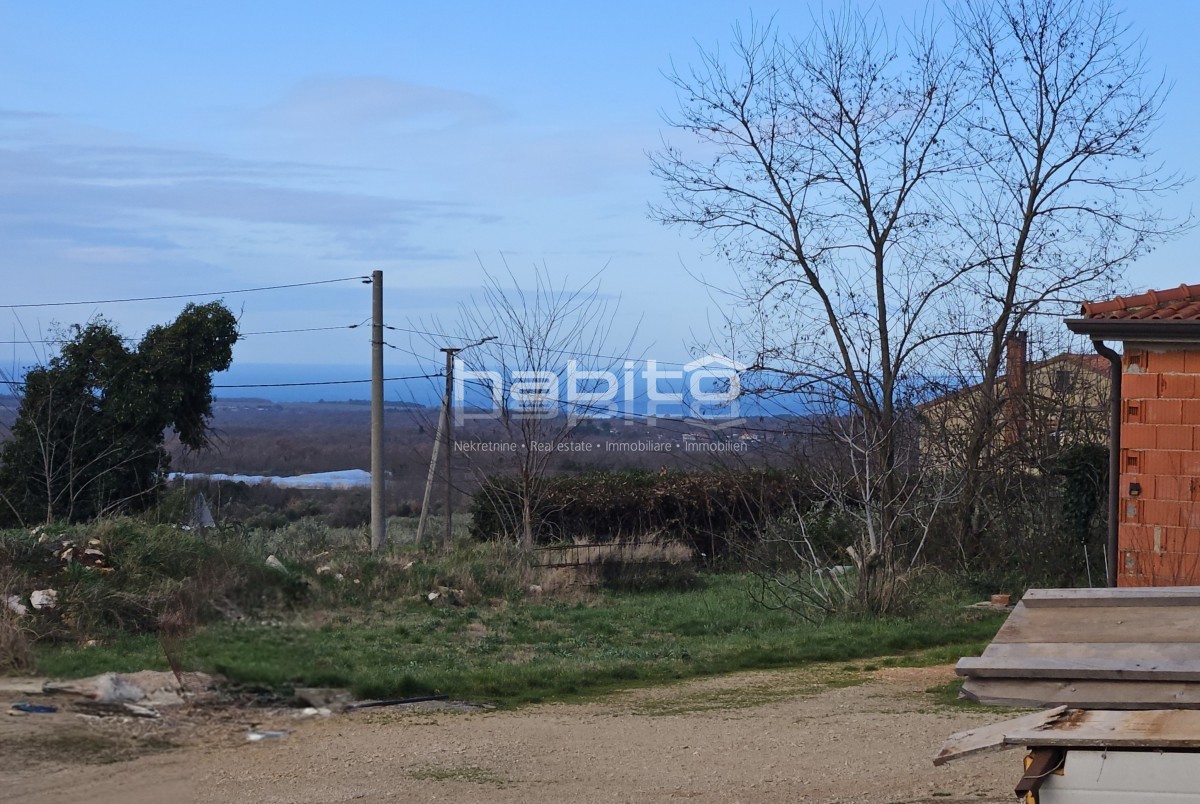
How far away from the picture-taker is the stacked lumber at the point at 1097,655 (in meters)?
4.09

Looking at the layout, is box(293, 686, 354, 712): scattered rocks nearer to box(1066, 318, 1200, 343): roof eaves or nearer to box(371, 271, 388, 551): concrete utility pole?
box(1066, 318, 1200, 343): roof eaves

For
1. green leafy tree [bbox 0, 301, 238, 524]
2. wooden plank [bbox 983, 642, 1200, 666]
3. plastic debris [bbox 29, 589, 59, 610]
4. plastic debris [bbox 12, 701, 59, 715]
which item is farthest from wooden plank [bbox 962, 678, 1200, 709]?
green leafy tree [bbox 0, 301, 238, 524]

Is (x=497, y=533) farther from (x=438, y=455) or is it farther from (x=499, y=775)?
(x=499, y=775)

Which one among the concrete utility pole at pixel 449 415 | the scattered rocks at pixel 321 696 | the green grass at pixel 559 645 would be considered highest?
the concrete utility pole at pixel 449 415

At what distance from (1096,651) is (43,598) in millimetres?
5989

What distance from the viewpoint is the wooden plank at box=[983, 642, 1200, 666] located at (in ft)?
13.9

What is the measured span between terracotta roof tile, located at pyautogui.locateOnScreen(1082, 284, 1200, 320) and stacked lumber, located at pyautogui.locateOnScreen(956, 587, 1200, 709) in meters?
6.02

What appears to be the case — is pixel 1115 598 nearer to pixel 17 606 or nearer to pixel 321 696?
pixel 321 696

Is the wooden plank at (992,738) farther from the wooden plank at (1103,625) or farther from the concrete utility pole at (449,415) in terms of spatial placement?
the concrete utility pole at (449,415)

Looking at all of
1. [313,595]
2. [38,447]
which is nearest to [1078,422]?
[313,595]

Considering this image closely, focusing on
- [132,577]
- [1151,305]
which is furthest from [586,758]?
[1151,305]

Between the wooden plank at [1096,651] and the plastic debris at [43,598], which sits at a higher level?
the wooden plank at [1096,651]

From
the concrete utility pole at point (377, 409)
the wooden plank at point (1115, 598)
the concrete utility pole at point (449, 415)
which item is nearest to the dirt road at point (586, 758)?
the wooden plank at point (1115, 598)

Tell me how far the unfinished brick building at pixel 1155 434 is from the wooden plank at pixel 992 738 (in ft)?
22.6
